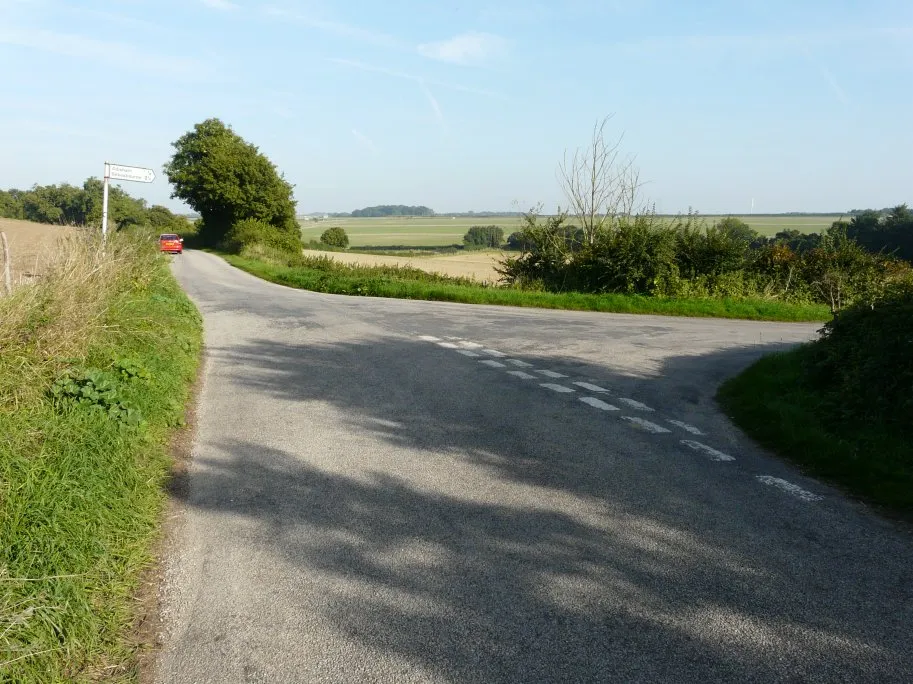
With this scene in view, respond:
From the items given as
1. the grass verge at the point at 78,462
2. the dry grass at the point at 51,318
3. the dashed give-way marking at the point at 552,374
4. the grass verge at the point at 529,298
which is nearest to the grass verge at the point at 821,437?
the dashed give-way marking at the point at 552,374

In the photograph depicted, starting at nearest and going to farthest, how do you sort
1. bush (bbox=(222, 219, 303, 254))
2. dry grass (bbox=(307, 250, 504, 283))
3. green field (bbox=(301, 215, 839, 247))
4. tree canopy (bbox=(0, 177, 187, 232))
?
dry grass (bbox=(307, 250, 504, 283)) < bush (bbox=(222, 219, 303, 254)) < green field (bbox=(301, 215, 839, 247)) < tree canopy (bbox=(0, 177, 187, 232))

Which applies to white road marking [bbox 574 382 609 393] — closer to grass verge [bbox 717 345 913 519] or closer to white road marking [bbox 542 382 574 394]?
white road marking [bbox 542 382 574 394]

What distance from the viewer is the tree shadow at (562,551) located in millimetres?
3559

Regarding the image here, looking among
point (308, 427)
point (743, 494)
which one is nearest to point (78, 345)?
point (308, 427)

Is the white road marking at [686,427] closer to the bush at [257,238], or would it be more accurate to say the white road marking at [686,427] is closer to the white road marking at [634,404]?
the white road marking at [634,404]

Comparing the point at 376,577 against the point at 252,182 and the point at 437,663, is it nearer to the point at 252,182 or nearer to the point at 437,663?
the point at 437,663

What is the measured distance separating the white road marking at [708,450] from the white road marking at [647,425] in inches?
12.9

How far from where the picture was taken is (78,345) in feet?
24.4

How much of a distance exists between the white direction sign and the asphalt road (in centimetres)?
536

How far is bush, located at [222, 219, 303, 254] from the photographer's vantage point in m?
54.9

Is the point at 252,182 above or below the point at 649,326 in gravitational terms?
above

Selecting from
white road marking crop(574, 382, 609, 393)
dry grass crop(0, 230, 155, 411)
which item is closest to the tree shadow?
white road marking crop(574, 382, 609, 393)

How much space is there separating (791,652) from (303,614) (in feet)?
7.83

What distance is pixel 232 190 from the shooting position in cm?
6384
